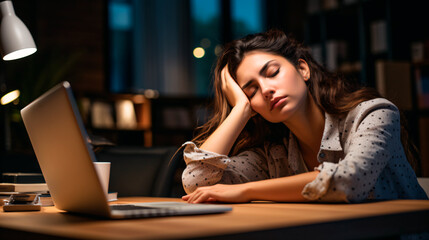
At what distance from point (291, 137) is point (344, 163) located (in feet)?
2.07

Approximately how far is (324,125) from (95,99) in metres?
4.42

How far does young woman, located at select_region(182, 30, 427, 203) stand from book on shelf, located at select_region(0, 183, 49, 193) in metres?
0.45

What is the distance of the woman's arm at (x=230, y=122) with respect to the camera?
1.64 m

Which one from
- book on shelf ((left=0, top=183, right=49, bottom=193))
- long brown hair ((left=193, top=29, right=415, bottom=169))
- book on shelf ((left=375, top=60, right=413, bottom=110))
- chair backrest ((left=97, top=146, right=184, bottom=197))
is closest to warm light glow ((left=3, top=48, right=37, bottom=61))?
book on shelf ((left=0, top=183, right=49, bottom=193))

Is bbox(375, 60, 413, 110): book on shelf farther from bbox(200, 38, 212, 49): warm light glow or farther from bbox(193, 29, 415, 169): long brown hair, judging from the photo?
bbox(200, 38, 212, 49): warm light glow

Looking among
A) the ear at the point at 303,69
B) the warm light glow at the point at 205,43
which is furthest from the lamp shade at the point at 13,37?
the warm light glow at the point at 205,43

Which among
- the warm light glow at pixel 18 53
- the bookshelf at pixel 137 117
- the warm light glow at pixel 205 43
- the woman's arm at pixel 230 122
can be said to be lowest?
the bookshelf at pixel 137 117

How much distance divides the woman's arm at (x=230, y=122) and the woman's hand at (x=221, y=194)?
350 millimetres

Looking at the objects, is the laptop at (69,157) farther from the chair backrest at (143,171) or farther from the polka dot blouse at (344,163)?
the chair backrest at (143,171)

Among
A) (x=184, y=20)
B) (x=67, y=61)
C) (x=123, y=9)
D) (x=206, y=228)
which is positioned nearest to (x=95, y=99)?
(x=67, y=61)

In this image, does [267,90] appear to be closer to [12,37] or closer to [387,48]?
[12,37]

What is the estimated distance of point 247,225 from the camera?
2.51ft

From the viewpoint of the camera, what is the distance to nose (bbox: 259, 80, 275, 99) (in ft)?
5.31

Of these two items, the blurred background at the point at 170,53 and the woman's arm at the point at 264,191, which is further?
the blurred background at the point at 170,53
